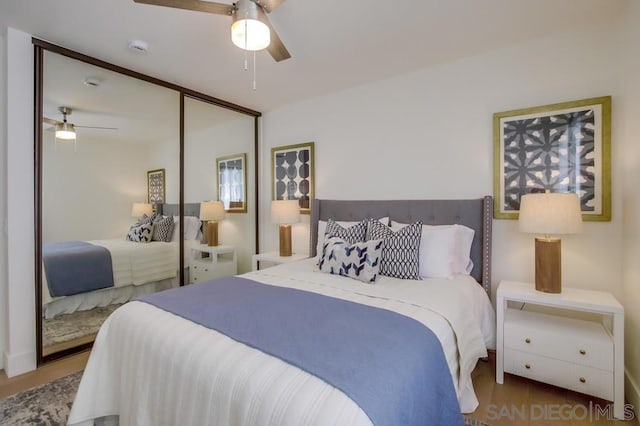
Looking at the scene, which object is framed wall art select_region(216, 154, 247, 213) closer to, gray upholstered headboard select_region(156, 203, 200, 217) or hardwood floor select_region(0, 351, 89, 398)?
gray upholstered headboard select_region(156, 203, 200, 217)

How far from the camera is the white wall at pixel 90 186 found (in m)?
2.36

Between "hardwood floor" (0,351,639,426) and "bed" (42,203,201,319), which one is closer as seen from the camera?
"hardwood floor" (0,351,639,426)

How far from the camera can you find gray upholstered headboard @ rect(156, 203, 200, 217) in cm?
305

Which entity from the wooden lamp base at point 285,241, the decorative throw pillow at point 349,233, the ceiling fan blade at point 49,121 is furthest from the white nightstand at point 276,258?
the ceiling fan blade at point 49,121

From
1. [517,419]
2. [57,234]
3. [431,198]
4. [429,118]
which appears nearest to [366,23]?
[429,118]

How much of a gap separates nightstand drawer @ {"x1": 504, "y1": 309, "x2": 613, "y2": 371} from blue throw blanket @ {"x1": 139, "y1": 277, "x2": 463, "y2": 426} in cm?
99

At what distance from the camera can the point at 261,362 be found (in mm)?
1047

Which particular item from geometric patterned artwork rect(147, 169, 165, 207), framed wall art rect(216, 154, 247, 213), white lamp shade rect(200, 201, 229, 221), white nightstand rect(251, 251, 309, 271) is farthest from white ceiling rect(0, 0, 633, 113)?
white nightstand rect(251, 251, 309, 271)

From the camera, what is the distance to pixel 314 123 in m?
3.58

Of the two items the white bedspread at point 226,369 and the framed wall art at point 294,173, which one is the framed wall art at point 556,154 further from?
the framed wall art at point 294,173

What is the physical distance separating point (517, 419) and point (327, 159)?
272 cm

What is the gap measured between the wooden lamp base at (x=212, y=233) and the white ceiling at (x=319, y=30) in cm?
155

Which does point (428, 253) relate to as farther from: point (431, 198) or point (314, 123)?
point (314, 123)

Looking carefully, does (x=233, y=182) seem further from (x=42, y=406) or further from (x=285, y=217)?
(x=42, y=406)
